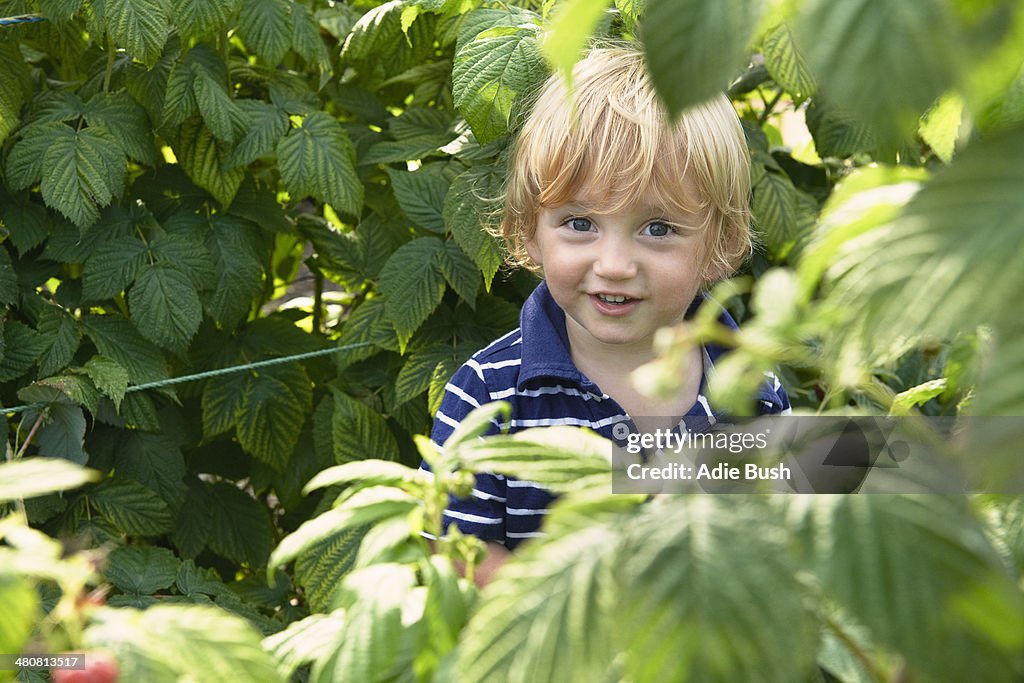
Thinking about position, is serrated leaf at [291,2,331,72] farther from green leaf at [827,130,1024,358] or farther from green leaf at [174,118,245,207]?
green leaf at [827,130,1024,358]

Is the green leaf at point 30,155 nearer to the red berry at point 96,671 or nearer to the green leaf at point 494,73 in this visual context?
the green leaf at point 494,73

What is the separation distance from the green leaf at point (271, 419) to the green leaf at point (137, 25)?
1.99ft

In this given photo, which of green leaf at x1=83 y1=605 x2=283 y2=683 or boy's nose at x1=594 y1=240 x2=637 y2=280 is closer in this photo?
green leaf at x1=83 y1=605 x2=283 y2=683

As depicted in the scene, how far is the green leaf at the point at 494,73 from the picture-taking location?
170cm

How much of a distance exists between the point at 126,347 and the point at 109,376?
0.42 feet

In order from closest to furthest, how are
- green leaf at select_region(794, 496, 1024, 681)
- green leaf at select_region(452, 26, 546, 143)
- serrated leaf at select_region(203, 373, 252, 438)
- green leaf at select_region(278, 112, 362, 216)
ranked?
green leaf at select_region(794, 496, 1024, 681) < green leaf at select_region(452, 26, 546, 143) < green leaf at select_region(278, 112, 362, 216) < serrated leaf at select_region(203, 373, 252, 438)

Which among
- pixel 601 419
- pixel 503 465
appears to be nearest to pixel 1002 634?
pixel 503 465

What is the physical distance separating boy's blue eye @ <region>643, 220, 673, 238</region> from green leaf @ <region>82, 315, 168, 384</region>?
91 centimetres

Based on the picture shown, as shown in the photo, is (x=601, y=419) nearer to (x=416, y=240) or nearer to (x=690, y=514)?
(x=416, y=240)

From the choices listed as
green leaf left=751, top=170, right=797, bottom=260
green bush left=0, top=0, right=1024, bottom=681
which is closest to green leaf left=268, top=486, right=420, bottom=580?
green bush left=0, top=0, right=1024, bottom=681

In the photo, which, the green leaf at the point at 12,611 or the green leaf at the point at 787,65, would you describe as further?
the green leaf at the point at 787,65

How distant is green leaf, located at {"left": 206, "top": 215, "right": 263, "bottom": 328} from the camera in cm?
208

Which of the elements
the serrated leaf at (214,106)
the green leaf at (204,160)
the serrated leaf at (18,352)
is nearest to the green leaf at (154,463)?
the serrated leaf at (18,352)

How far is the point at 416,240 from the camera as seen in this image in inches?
80.3
